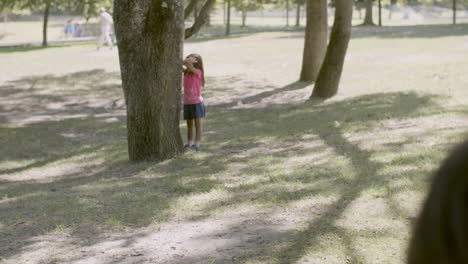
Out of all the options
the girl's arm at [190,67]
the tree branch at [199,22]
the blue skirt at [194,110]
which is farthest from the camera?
the tree branch at [199,22]

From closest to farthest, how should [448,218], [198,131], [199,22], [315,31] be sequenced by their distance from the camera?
[448,218] → [198,131] → [199,22] → [315,31]

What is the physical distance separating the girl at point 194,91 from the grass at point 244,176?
0.44m

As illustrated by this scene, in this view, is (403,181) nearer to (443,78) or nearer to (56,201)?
(56,201)

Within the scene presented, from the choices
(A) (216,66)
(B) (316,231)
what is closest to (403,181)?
(B) (316,231)

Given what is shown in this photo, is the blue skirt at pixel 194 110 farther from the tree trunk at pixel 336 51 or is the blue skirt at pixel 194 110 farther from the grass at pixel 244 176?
the tree trunk at pixel 336 51

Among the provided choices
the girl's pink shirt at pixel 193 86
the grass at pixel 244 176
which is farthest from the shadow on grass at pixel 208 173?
the girl's pink shirt at pixel 193 86

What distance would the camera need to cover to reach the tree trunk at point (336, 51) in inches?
569

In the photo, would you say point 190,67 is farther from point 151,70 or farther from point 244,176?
point 244,176

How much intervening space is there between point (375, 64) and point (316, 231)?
17.0 m

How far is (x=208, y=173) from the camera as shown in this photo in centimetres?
815

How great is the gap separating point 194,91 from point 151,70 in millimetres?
Answer: 899

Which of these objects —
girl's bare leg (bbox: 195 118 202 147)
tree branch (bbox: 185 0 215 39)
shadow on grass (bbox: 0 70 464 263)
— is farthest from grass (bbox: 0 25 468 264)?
tree branch (bbox: 185 0 215 39)

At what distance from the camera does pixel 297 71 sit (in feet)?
70.5

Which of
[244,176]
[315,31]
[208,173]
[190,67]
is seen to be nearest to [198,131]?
[190,67]
